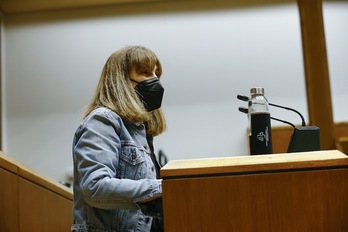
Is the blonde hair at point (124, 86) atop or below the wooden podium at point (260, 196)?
atop

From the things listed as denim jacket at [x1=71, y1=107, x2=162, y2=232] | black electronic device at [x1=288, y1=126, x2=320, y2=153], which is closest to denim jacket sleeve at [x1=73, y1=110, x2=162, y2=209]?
denim jacket at [x1=71, y1=107, x2=162, y2=232]

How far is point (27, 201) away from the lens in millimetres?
1691

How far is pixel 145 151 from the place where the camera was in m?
1.36

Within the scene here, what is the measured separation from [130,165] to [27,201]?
601 millimetres

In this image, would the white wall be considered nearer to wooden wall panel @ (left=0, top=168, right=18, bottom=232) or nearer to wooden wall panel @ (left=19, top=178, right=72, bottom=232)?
wooden wall panel @ (left=19, top=178, right=72, bottom=232)

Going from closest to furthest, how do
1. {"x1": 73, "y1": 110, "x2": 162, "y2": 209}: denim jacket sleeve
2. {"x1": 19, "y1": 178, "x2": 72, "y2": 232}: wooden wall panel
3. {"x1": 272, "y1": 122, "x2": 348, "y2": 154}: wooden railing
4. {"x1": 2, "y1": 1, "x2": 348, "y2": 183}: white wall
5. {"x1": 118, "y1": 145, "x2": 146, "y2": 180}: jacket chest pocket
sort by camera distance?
{"x1": 73, "y1": 110, "x2": 162, "y2": 209}: denim jacket sleeve → {"x1": 118, "y1": 145, "x2": 146, "y2": 180}: jacket chest pocket → {"x1": 19, "y1": 178, "x2": 72, "y2": 232}: wooden wall panel → {"x1": 272, "y1": 122, "x2": 348, "y2": 154}: wooden railing → {"x1": 2, "y1": 1, "x2": 348, "y2": 183}: white wall

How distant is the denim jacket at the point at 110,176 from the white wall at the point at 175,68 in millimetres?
2704

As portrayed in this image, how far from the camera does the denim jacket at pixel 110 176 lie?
115cm

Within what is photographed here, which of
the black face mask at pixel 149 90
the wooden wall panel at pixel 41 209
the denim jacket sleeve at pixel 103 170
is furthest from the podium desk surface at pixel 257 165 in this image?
the wooden wall panel at pixel 41 209

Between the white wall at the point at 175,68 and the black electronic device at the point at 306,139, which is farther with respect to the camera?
the white wall at the point at 175,68

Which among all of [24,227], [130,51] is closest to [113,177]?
[130,51]

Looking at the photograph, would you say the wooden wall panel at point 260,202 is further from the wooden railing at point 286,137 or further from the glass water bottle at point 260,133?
the wooden railing at point 286,137

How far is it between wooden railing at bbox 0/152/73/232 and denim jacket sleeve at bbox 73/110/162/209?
1.23 ft

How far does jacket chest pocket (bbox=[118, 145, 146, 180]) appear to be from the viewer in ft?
4.18
